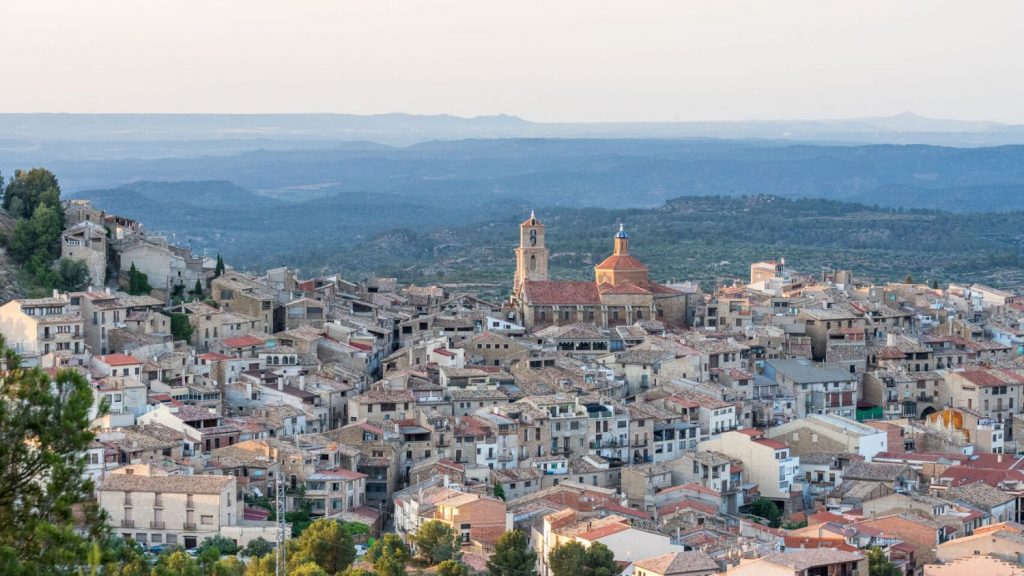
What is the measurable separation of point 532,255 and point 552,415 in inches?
882

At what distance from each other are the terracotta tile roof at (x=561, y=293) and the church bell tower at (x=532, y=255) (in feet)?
18.1

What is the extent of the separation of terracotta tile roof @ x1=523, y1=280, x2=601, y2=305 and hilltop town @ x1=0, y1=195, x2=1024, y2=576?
0.09m

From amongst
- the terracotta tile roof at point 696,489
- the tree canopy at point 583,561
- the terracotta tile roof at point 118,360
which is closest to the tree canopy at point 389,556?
the tree canopy at point 583,561

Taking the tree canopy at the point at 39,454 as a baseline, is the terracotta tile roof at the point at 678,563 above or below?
below

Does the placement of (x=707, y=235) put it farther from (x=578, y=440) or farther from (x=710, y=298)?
(x=578, y=440)

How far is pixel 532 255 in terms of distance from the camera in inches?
2667

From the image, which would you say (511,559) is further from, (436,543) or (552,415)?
(552,415)

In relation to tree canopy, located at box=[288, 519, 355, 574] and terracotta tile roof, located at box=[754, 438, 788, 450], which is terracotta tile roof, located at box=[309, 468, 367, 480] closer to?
tree canopy, located at box=[288, 519, 355, 574]

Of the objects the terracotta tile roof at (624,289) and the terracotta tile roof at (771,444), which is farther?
the terracotta tile roof at (624,289)

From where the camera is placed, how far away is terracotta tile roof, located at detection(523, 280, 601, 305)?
6078 cm

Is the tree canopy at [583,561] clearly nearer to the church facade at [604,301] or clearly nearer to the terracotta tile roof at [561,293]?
the church facade at [604,301]

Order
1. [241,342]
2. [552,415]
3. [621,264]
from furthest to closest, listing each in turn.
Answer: [621,264], [241,342], [552,415]

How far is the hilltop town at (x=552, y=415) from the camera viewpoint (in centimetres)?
3841

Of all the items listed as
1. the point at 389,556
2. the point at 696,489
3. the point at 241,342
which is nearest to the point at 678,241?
the point at 241,342
